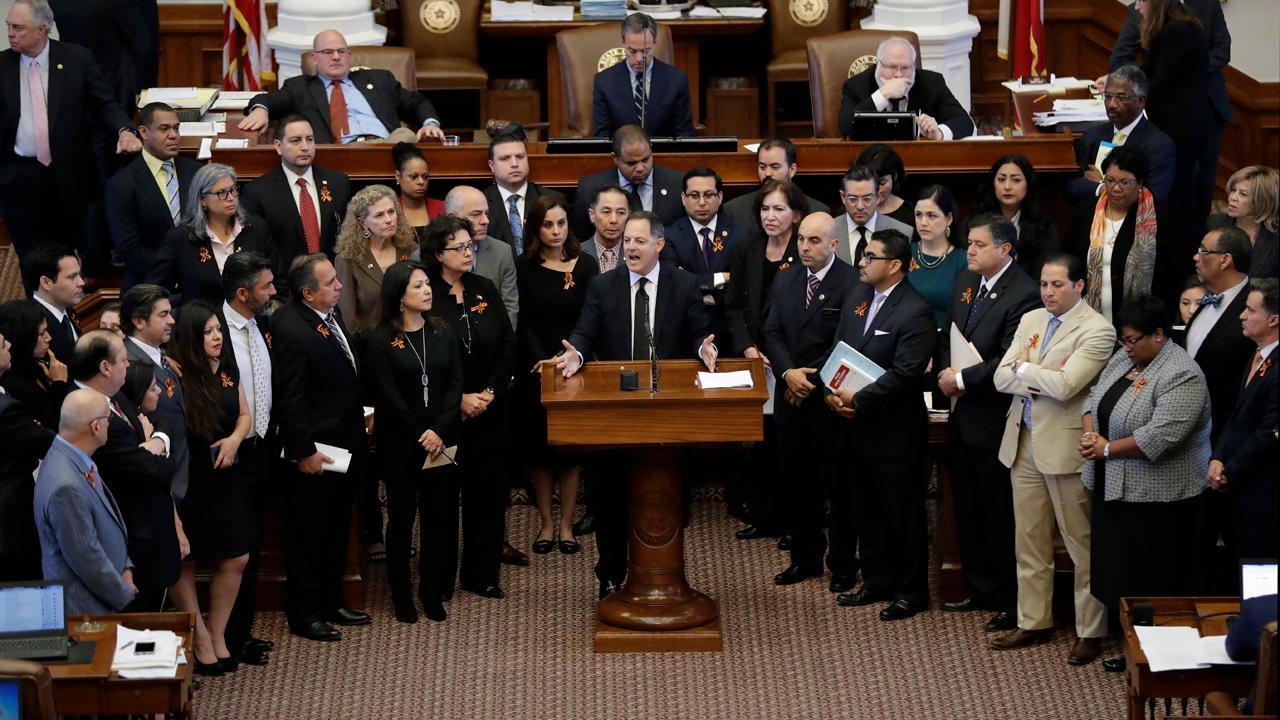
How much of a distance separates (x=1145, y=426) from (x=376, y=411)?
8.53 feet

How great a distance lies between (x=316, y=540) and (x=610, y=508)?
1037mm

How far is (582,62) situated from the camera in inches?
387

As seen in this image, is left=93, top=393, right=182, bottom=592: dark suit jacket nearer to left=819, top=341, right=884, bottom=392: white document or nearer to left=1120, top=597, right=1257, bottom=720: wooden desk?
left=819, top=341, right=884, bottom=392: white document

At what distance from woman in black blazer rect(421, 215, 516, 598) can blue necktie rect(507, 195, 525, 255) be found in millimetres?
497

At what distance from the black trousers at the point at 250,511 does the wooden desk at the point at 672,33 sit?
4384mm

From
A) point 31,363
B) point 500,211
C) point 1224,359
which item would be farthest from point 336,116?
point 1224,359

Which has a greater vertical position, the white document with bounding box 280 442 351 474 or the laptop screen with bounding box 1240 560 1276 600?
the laptop screen with bounding box 1240 560 1276 600

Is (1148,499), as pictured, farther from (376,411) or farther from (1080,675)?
(376,411)

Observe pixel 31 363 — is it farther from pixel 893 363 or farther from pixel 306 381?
pixel 893 363

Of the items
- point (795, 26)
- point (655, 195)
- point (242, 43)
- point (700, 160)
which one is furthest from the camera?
point (795, 26)

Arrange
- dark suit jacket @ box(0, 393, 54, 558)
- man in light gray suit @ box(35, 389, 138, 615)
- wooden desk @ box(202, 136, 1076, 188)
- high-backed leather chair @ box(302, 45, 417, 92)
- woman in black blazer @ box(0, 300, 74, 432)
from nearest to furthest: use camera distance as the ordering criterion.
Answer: man in light gray suit @ box(35, 389, 138, 615) → dark suit jacket @ box(0, 393, 54, 558) → woman in black blazer @ box(0, 300, 74, 432) → wooden desk @ box(202, 136, 1076, 188) → high-backed leather chair @ box(302, 45, 417, 92)

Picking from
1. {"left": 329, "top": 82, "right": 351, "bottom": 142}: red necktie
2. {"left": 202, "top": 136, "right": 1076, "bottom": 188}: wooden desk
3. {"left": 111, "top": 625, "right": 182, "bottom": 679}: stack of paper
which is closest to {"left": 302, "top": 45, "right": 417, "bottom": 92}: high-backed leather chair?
{"left": 329, "top": 82, "right": 351, "bottom": 142}: red necktie

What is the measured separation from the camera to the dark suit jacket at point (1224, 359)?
252 inches

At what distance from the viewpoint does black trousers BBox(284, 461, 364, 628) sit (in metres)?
6.84
